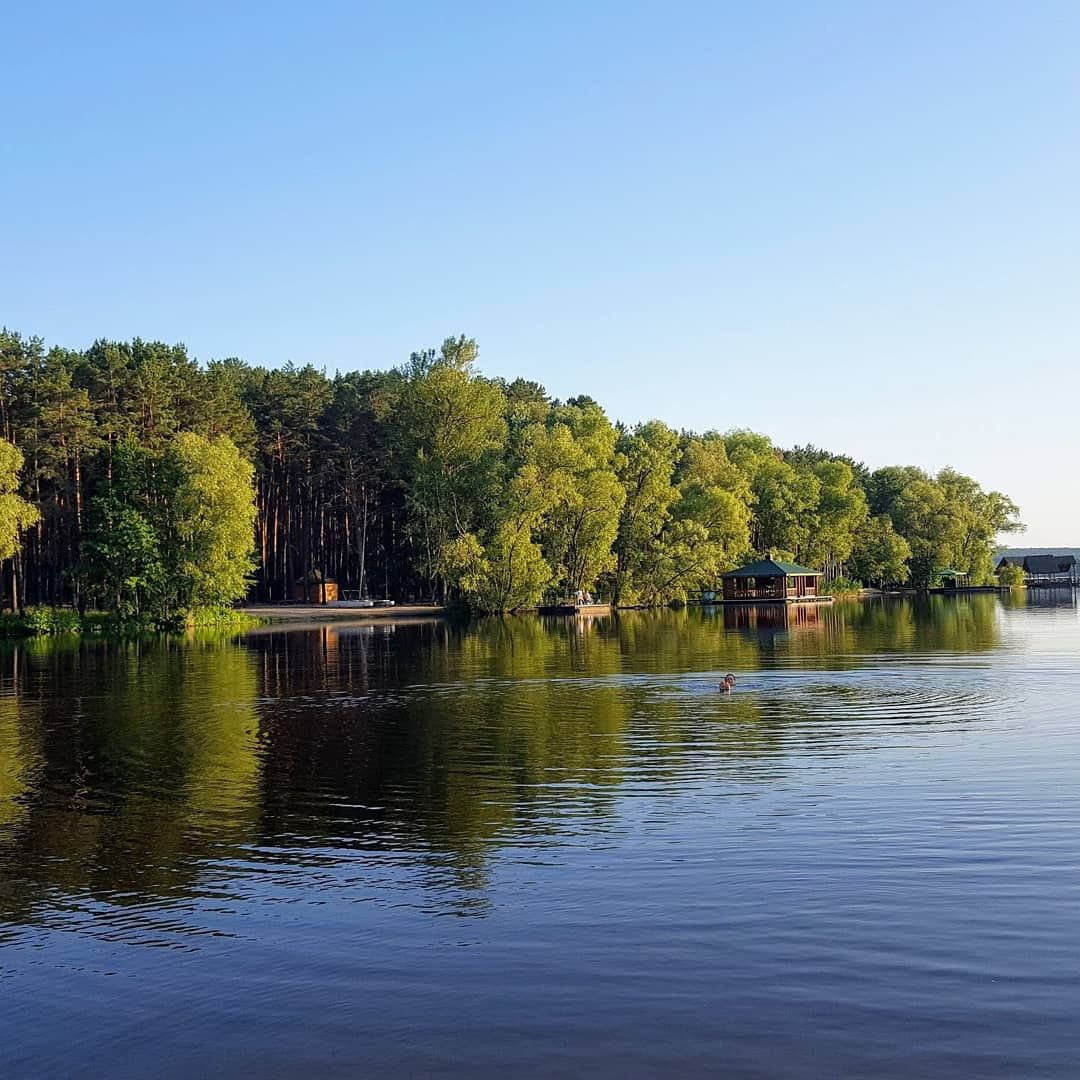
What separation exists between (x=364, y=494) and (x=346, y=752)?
103 meters

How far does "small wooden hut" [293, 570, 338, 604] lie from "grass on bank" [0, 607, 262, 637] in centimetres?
2443

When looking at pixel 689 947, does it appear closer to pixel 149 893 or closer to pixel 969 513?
pixel 149 893

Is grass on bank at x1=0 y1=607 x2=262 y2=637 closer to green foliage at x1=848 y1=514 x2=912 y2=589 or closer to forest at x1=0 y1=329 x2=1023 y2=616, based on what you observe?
forest at x1=0 y1=329 x2=1023 y2=616

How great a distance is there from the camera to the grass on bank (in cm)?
8250

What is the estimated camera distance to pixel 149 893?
16.3 metres

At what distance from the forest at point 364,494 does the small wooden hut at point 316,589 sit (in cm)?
413

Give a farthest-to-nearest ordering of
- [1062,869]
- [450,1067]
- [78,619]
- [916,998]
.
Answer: [78,619] < [1062,869] < [916,998] < [450,1067]

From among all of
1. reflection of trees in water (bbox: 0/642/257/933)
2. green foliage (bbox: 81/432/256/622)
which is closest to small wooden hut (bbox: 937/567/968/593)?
green foliage (bbox: 81/432/256/622)

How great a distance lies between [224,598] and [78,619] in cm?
1067

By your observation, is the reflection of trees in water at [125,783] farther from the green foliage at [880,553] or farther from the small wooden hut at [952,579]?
the small wooden hut at [952,579]

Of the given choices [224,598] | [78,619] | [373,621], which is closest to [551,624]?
[373,621]

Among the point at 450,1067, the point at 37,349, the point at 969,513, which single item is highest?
the point at 37,349

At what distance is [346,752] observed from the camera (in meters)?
29.0

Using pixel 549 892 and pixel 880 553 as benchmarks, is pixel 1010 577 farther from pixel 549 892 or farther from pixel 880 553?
pixel 549 892
